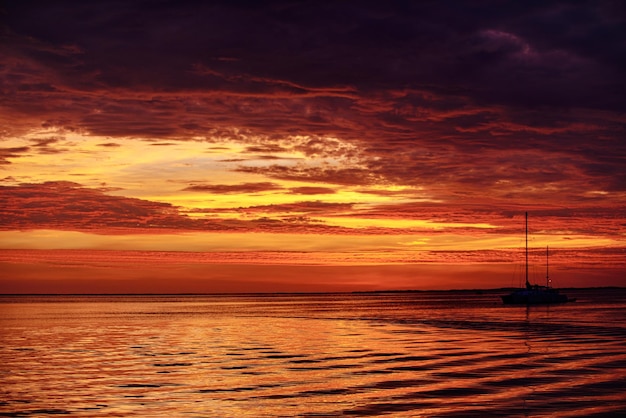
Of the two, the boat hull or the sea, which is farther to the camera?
the boat hull

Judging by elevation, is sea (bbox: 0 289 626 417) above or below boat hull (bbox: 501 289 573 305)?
below

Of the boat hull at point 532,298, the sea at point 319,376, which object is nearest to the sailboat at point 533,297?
the boat hull at point 532,298

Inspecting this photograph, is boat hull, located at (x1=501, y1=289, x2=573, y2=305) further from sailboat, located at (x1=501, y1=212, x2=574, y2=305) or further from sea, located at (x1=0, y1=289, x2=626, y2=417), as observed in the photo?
sea, located at (x1=0, y1=289, x2=626, y2=417)

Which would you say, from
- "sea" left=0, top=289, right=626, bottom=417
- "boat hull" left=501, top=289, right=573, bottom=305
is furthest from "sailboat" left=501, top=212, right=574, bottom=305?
"sea" left=0, top=289, right=626, bottom=417

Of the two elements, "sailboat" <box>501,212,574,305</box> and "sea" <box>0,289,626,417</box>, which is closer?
"sea" <box>0,289,626,417</box>

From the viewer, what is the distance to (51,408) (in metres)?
29.2

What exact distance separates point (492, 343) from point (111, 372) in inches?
1144

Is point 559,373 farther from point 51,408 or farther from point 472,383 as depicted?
point 51,408

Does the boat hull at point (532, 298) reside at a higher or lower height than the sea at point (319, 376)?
higher

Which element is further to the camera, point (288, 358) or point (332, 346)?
point (332, 346)

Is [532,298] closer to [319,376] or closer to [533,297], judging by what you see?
[533,297]

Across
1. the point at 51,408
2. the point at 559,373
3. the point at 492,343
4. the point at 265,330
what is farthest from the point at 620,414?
the point at 265,330

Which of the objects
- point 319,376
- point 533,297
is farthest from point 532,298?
point 319,376

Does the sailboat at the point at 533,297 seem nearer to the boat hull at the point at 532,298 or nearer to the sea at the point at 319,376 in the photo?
the boat hull at the point at 532,298
